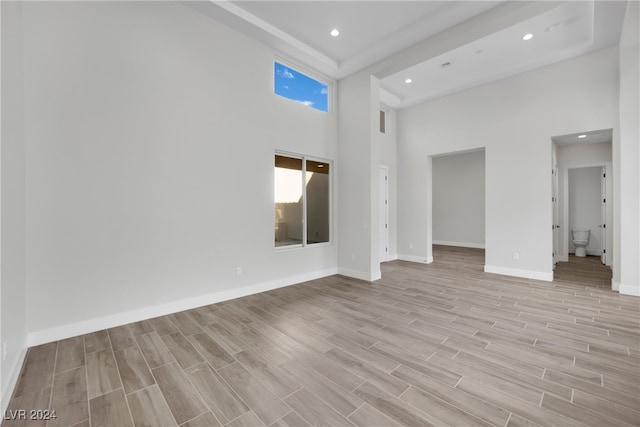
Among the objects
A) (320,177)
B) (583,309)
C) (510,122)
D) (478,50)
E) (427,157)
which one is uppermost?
(478,50)

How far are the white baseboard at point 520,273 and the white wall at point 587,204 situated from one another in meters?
4.04

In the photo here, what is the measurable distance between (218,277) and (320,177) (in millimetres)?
2727

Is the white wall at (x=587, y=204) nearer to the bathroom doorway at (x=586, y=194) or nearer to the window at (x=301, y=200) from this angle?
the bathroom doorway at (x=586, y=194)

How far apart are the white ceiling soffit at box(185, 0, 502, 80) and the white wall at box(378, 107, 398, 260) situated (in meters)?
2.56

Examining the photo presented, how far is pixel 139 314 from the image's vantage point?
3.18 metres

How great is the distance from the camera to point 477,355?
246cm

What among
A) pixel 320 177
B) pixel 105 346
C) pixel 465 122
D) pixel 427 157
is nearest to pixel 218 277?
pixel 105 346

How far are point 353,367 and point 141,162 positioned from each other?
10.4ft

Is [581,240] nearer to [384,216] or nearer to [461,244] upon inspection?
[461,244]

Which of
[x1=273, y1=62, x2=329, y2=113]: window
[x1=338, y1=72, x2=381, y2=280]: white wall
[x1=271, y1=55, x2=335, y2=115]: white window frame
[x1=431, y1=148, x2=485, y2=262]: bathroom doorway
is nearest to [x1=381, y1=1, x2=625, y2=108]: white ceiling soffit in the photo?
[x1=338, y1=72, x2=381, y2=280]: white wall

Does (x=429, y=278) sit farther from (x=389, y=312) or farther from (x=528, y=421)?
(x=528, y=421)

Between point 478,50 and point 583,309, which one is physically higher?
point 478,50

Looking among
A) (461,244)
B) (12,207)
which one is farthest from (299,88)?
(461,244)

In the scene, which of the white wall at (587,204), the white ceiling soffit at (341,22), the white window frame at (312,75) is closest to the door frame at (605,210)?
the white wall at (587,204)
